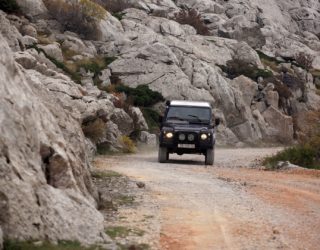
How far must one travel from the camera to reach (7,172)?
593 centimetres

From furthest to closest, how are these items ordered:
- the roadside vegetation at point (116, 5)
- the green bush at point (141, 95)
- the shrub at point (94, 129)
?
the roadside vegetation at point (116, 5), the green bush at point (141, 95), the shrub at point (94, 129)

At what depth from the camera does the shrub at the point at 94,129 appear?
22.6 metres

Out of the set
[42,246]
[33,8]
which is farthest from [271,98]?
[42,246]

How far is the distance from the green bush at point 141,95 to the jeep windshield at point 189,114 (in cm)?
1244

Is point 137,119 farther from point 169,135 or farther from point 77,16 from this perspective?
Answer: point 77,16

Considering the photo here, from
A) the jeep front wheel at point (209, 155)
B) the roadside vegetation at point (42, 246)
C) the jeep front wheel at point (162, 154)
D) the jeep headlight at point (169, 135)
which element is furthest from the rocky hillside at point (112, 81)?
the jeep front wheel at point (209, 155)

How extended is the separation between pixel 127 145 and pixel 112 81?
10.2 meters

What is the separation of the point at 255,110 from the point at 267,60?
13137mm

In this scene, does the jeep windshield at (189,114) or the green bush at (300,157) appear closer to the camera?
the green bush at (300,157)

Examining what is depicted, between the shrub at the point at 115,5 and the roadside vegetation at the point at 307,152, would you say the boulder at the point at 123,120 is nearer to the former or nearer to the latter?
the roadside vegetation at the point at 307,152

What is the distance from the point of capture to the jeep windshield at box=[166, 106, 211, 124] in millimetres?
20312

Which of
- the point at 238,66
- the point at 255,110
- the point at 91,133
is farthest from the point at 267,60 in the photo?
the point at 91,133

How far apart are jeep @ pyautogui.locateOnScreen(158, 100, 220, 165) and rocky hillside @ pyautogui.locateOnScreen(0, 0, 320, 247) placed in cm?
317

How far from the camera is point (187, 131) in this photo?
64.3ft
